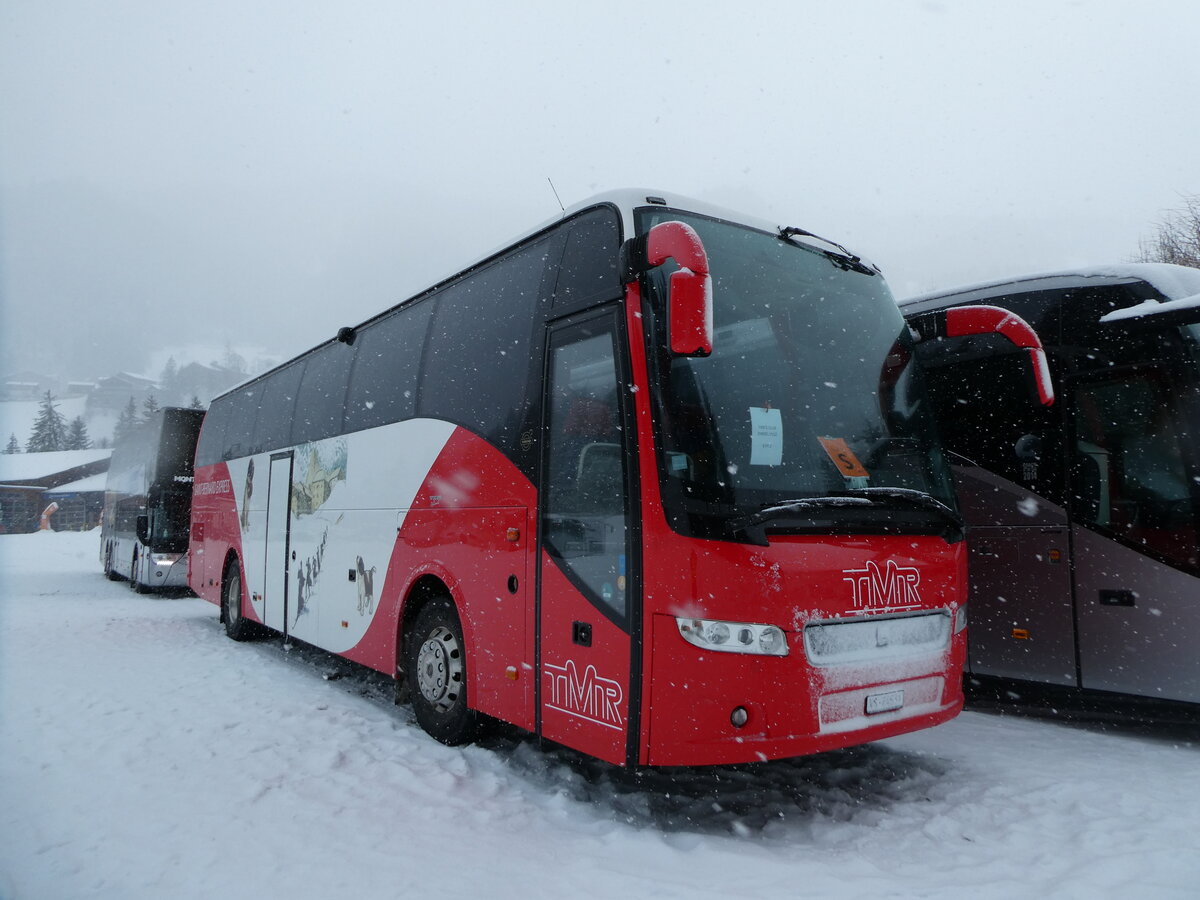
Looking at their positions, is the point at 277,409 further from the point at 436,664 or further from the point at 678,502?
the point at 678,502

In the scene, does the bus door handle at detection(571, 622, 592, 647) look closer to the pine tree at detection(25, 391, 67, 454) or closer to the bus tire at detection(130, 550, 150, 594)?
the bus tire at detection(130, 550, 150, 594)

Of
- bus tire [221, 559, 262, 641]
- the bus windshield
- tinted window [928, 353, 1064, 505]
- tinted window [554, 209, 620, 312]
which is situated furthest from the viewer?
bus tire [221, 559, 262, 641]

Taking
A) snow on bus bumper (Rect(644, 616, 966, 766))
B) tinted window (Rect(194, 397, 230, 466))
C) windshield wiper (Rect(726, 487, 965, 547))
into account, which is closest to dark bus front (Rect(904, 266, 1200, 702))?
windshield wiper (Rect(726, 487, 965, 547))

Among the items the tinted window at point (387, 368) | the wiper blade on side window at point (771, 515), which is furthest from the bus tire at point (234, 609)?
the wiper blade on side window at point (771, 515)

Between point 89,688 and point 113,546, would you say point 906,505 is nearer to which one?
point 89,688

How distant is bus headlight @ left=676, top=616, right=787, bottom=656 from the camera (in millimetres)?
3639

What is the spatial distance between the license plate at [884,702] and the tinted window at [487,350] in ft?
8.31

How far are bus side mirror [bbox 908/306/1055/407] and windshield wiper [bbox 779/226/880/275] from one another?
2.04 feet

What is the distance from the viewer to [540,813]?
4.19m

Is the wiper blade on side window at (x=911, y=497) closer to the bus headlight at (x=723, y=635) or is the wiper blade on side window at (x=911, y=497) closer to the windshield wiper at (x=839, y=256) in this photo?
the bus headlight at (x=723, y=635)

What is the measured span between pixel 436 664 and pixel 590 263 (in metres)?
3.10

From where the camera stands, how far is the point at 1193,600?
5.38 meters

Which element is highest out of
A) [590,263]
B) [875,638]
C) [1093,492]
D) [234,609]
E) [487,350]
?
[590,263]

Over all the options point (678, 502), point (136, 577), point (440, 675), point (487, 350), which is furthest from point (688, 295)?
point (136, 577)
